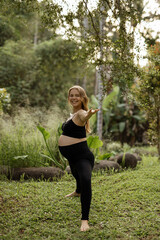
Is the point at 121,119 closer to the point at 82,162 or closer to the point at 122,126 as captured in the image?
the point at 122,126

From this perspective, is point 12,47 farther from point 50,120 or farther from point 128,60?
point 128,60

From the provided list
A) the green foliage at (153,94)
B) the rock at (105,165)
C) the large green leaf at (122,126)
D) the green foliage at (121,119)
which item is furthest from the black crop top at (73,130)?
the large green leaf at (122,126)

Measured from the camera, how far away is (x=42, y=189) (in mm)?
4281

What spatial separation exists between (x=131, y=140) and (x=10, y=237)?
839 centimetres

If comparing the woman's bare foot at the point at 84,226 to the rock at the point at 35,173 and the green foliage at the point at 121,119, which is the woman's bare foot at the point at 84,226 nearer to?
the rock at the point at 35,173

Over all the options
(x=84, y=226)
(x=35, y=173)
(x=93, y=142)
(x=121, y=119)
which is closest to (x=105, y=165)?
(x=93, y=142)

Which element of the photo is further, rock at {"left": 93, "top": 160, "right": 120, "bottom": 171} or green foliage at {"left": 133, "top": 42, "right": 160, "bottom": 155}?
green foliage at {"left": 133, "top": 42, "right": 160, "bottom": 155}

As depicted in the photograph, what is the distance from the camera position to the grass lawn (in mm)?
2854

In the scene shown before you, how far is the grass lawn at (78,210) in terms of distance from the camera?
2.85 meters

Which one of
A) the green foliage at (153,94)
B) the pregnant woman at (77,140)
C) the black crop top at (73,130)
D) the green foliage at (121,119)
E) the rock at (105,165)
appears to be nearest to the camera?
the pregnant woman at (77,140)

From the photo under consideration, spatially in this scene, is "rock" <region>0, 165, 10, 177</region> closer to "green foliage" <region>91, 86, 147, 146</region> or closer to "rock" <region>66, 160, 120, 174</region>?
"rock" <region>66, 160, 120, 174</region>

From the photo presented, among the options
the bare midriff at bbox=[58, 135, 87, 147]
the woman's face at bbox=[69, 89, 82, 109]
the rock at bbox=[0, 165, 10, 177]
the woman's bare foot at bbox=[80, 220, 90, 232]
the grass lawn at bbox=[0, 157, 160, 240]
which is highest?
the woman's face at bbox=[69, 89, 82, 109]

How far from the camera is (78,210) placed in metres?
3.47

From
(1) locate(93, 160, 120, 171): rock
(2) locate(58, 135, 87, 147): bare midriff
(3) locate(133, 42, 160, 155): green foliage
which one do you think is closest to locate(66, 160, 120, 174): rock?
(1) locate(93, 160, 120, 171): rock
